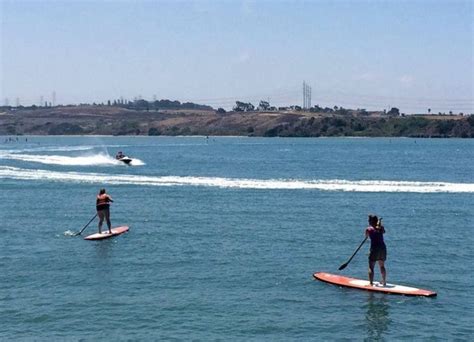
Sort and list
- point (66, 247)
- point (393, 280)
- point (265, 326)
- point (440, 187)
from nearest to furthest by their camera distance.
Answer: point (265, 326)
point (393, 280)
point (66, 247)
point (440, 187)

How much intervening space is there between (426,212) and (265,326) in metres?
24.9

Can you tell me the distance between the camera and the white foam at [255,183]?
58.3 meters

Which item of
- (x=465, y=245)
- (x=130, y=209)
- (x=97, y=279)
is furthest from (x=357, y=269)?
(x=130, y=209)

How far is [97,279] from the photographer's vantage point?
1021 inches

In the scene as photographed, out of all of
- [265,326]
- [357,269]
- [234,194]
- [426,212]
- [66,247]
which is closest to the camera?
[265,326]

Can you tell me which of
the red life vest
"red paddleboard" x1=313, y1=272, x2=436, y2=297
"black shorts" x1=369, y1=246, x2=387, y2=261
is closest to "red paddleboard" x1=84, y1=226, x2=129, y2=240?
the red life vest

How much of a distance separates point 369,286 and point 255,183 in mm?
38776

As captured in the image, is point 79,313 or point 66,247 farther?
point 66,247

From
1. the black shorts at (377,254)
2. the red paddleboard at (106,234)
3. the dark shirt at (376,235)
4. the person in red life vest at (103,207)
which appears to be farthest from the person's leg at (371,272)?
the person in red life vest at (103,207)

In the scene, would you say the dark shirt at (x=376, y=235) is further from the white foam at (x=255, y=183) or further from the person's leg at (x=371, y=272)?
the white foam at (x=255, y=183)

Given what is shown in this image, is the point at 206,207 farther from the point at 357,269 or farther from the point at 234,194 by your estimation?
the point at 357,269

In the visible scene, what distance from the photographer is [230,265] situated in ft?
91.7

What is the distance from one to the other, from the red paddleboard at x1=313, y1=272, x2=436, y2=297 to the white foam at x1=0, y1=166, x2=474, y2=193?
104 feet

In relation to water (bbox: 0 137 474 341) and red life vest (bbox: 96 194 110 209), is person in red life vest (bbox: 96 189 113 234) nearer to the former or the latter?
red life vest (bbox: 96 194 110 209)
